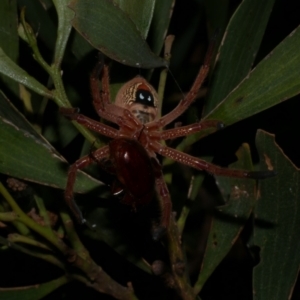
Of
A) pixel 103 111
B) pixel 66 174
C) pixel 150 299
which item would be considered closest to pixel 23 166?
pixel 66 174

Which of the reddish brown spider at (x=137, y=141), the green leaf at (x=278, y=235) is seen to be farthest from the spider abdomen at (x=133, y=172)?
the green leaf at (x=278, y=235)

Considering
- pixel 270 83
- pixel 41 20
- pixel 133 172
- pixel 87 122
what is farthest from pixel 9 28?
pixel 270 83

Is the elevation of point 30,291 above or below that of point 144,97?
below

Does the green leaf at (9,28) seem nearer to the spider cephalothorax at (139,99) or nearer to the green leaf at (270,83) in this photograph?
the spider cephalothorax at (139,99)

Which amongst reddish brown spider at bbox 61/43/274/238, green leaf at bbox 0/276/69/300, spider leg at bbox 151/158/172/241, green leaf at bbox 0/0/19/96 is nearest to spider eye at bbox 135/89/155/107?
reddish brown spider at bbox 61/43/274/238

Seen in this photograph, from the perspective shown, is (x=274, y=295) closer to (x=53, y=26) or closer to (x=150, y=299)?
(x=150, y=299)

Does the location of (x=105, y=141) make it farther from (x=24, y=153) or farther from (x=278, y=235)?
(x=278, y=235)
